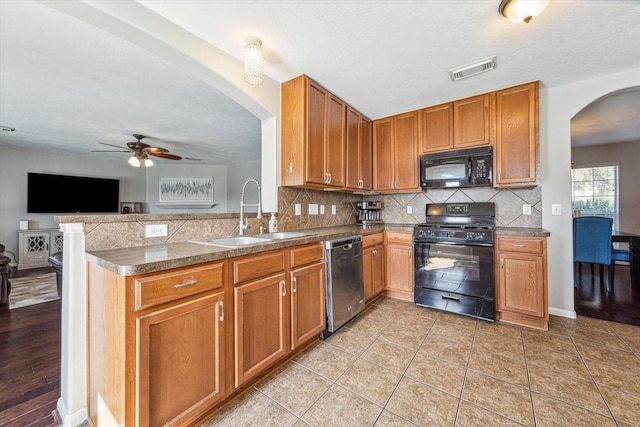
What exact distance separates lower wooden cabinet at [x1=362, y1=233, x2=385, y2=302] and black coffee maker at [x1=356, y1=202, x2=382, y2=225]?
1.80 ft

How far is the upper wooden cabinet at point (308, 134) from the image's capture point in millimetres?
2359

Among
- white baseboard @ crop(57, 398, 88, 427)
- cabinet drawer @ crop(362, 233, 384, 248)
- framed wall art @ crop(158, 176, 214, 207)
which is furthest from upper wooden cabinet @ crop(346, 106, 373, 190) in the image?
framed wall art @ crop(158, 176, 214, 207)

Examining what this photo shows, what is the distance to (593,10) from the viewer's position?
5.32ft

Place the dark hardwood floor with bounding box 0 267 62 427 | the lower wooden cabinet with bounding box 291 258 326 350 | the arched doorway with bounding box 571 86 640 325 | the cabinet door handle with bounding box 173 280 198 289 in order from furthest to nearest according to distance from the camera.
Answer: the arched doorway with bounding box 571 86 640 325 → the lower wooden cabinet with bounding box 291 258 326 350 → the dark hardwood floor with bounding box 0 267 62 427 → the cabinet door handle with bounding box 173 280 198 289

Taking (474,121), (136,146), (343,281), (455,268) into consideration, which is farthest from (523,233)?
(136,146)

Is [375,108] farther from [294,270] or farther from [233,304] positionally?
[233,304]

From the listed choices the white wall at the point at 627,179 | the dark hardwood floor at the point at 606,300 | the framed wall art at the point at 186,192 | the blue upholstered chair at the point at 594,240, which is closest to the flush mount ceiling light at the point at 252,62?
the dark hardwood floor at the point at 606,300

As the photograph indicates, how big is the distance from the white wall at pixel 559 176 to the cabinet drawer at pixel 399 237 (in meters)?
1.35

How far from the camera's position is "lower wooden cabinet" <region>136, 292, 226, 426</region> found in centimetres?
108

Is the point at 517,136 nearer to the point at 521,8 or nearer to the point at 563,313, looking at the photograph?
the point at 521,8

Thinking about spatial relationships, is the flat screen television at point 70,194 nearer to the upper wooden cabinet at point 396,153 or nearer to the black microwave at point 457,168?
the upper wooden cabinet at point 396,153

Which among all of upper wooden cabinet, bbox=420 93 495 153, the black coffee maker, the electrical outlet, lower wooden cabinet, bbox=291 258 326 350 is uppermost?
upper wooden cabinet, bbox=420 93 495 153

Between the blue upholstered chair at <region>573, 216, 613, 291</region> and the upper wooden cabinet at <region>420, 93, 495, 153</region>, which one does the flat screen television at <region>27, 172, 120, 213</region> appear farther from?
the blue upholstered chair at <region>573, 216, 613, 291</region>

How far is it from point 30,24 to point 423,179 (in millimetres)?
3556
